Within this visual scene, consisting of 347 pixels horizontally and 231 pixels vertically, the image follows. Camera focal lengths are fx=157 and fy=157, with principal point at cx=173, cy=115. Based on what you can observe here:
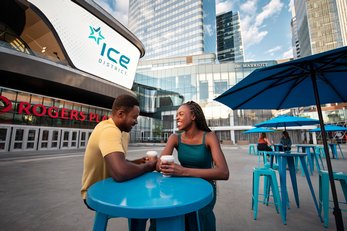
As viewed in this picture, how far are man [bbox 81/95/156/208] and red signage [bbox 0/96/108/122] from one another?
17.1m

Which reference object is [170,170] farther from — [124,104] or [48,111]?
[48,111]

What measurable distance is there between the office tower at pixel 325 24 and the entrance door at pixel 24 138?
74038 mm

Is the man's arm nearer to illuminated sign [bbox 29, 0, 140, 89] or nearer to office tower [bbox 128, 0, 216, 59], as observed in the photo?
illuminated sign [bbox 29, 0, 140, 89]

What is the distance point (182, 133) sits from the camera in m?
1.97

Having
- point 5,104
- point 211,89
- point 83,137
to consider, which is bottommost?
point 83,137

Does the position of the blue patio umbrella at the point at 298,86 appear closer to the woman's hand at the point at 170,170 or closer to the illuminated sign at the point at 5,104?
the woman's hand at the point at 170,170

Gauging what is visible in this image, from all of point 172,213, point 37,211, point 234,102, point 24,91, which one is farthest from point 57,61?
point 172,213

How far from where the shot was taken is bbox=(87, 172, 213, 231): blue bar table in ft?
2.56

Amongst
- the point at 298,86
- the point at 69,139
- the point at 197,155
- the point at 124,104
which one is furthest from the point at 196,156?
the point at 69,139

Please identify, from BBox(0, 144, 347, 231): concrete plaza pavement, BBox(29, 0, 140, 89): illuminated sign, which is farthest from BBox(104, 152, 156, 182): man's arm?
BBox(29, 0, 140, 89): illuminated sign

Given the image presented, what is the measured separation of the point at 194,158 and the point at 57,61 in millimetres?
17169

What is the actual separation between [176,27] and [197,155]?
232 ft

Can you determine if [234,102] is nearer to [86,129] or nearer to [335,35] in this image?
[86,129]

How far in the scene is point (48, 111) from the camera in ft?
51.6
